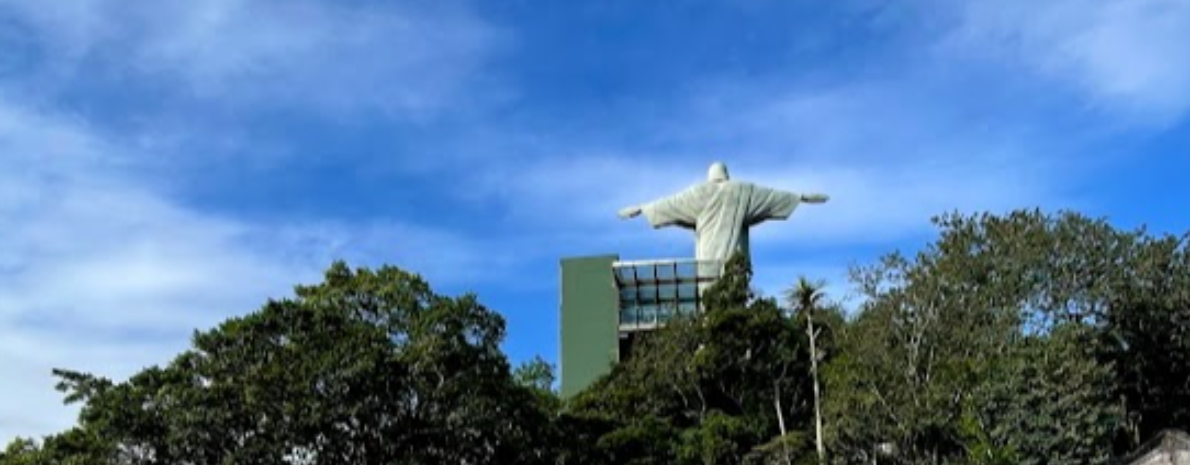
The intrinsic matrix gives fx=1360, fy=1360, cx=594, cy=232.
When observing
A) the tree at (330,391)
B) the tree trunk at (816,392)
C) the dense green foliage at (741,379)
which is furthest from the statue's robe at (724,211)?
the tree at (330,391)

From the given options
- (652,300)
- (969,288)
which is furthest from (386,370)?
(652,300)

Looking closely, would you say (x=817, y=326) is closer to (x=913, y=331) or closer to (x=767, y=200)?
(x=913, y=331)

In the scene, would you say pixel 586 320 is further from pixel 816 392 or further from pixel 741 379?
pixel 816 392

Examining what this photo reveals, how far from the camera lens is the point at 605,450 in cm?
2423

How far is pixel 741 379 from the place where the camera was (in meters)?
26.7

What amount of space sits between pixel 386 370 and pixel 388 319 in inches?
48.7

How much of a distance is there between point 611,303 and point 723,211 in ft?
12.1

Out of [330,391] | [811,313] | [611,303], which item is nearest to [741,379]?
[811,313]

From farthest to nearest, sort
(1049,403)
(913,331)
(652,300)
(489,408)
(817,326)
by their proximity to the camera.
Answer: (652,300)
(817,326)
(913,331)
(1049,403)
(489,408)

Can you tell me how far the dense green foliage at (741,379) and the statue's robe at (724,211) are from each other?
557cm

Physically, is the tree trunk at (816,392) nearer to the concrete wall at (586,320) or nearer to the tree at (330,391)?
the tree at (330,391)

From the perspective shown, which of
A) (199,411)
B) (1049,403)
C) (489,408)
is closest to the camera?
(199,411)

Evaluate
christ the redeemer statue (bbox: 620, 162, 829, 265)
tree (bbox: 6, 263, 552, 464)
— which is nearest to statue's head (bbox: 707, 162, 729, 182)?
christ the redeemer statue (bbox: 620, 162, 829, 265)

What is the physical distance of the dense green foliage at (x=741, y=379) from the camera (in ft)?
63.1
